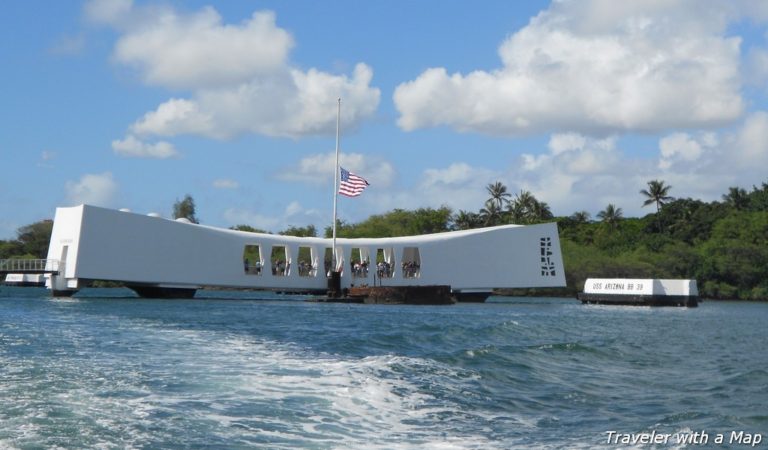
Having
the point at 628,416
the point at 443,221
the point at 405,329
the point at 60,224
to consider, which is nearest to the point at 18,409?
the point at 628,416

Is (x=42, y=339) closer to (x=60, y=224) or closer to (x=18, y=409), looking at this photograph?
(x=18, y=409)

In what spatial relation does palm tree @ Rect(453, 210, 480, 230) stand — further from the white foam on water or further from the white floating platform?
the white foam on water

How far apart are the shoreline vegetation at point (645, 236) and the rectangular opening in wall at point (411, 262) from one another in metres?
22.6

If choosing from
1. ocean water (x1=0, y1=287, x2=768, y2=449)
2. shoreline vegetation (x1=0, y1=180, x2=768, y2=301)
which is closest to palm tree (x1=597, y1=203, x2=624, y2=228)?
shoreline vegetation (x1=0, y1=180, x2=768, y2=301)

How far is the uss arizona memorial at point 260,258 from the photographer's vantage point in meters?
44.4

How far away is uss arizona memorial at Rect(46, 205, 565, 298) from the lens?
44.4 m

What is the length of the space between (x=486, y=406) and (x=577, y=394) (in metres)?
1.92

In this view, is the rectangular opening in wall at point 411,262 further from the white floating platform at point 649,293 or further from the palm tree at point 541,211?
the palm tree at point 541,211

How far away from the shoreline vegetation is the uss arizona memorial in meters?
22.2

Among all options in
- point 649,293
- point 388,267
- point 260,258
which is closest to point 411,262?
point 388,267

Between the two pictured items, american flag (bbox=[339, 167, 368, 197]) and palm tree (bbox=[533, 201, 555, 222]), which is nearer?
american flag (bbox=[339, 167, 368, 197])

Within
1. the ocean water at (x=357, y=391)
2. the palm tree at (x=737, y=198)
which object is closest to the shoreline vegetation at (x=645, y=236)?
the palm tree at (x=737, y=198)

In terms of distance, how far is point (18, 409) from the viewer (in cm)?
1037

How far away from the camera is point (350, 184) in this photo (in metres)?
46.8
